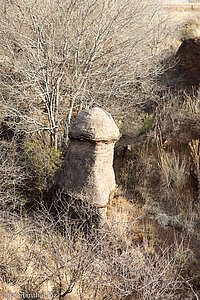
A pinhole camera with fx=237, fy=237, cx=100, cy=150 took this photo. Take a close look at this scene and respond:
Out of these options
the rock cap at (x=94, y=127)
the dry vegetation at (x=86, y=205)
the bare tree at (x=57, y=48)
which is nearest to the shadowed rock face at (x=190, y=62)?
the dry vegetation at (x=86, y=205)

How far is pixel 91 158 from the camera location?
3.31 metres

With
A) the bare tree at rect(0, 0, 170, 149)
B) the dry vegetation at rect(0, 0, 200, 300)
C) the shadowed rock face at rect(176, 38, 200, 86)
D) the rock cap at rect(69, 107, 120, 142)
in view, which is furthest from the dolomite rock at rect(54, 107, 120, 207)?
the shadowed rock face at rect(176, 38, 200, 86)

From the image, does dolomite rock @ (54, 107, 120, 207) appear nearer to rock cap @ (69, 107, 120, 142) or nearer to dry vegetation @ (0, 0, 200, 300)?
rock cap @ (69, 107, 120, 142)

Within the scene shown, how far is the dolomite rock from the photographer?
3182mm

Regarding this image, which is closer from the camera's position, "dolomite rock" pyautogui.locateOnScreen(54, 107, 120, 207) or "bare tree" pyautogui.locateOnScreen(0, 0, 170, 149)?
"dolomite rock" pyautogui.locateOnScreen(54, 107, 120, 207)

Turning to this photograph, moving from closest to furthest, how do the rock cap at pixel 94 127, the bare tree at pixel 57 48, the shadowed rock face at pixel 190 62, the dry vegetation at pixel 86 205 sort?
1. the dry vegetation at pixel 86 205
2. the rock cap at pixel 94 127
3. the bare tree at pixel 57 48
4. the shadowed rock face at pixel 190 62

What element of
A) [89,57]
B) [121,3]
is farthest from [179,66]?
[89,57]

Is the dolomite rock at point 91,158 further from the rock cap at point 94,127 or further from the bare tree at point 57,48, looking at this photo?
the bare tree at point 57,48

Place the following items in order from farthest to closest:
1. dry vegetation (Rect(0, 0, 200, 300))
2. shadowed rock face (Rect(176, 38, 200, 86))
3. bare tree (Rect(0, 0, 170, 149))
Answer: shadowed rock face (Rect(176, 38, 200, 86)) < bare tree (Rect(0, 0, 170, 149)) < dry vegetation (Rect(0, 0, 200, 300))

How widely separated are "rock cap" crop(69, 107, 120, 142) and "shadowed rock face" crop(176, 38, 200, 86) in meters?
5.87

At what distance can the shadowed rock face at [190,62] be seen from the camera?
8172mm

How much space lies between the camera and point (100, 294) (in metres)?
2.54

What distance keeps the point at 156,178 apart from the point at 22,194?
267 centimetres

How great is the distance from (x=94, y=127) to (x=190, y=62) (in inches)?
272
